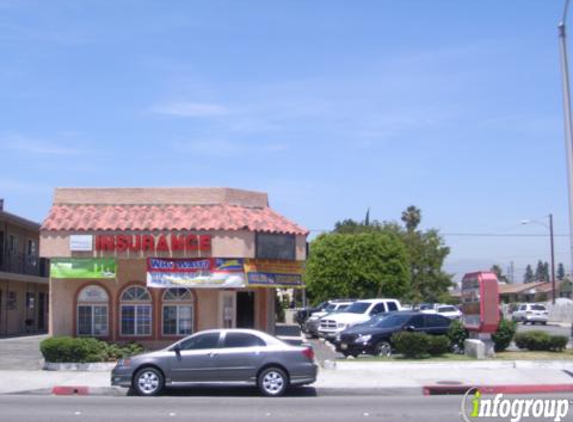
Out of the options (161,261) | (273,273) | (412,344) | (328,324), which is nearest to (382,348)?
(412,344)

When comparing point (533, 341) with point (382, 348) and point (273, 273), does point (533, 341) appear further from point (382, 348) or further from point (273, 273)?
point (273, 273)

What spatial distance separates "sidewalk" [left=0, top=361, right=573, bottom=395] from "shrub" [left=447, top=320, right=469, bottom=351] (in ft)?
9.57

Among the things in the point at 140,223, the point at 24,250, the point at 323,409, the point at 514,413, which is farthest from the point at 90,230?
the point at 24,250

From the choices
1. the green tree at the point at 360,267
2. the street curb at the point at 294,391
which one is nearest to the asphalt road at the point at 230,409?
the street curb at the point at 294,391

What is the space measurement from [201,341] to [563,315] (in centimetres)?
5559

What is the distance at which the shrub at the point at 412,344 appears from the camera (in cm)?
2491

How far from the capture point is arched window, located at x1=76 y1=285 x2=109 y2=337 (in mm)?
27984

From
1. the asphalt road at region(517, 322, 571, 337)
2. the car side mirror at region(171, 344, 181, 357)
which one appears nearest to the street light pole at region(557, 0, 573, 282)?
the car side mirror at region(171, 344, 181, 357)

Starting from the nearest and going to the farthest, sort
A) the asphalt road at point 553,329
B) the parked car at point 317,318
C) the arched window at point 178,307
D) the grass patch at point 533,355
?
the grass patch at point 533,355 → the arched window at point 178,307 → the parked car at point 317,318 → the asphalt road at point 553,329

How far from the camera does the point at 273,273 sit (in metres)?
28.3

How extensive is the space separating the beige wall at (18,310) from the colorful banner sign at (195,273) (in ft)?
63.6

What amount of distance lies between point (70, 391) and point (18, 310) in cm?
2849

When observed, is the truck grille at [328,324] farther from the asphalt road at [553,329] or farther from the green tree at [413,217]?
the green tree at [413,217]

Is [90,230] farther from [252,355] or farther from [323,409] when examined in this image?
[323,409]
